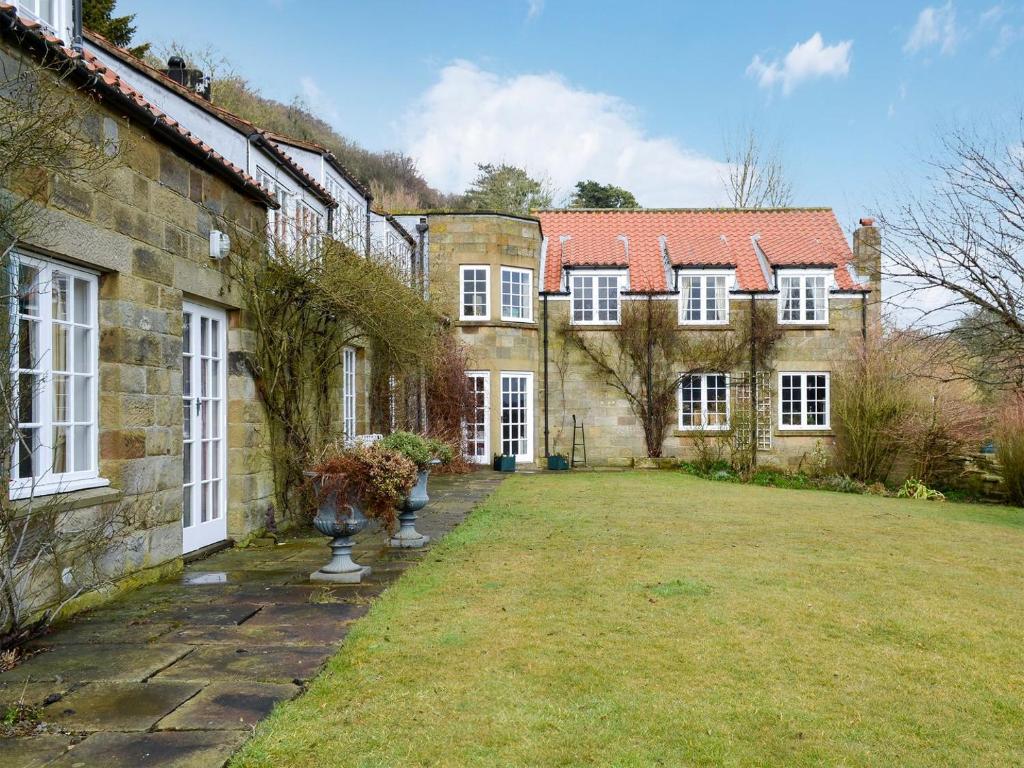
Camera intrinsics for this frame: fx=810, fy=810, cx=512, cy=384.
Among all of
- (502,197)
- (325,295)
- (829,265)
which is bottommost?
(325,295)

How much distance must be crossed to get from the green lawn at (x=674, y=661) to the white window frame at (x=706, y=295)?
1280cm

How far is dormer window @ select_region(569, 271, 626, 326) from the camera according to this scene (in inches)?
851

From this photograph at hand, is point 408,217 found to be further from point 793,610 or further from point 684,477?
point 793,610

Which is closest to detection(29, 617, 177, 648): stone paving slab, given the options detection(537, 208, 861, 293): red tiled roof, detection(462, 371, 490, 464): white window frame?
detection(462, 371, 490, 464): white window frame

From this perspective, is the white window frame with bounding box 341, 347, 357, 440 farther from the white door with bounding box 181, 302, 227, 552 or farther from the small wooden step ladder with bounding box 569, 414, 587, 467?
the small wooden step ladder with bounding box 569, 414, 587, 467

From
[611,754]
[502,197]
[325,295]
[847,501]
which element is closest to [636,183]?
[502,197]

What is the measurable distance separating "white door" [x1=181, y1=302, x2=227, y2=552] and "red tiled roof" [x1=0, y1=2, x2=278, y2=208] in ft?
4.65

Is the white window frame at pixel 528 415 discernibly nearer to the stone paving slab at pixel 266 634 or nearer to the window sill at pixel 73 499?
the window sill at pixel 73 499

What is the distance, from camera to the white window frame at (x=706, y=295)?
70.9ft

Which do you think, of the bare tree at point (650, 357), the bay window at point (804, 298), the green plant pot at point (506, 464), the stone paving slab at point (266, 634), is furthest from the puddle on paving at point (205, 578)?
the bay window at point (804, 298)

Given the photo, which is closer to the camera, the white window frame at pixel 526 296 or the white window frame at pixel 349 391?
the white window frame at pixel 349 391

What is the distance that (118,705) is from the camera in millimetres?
3900

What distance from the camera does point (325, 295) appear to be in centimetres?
943

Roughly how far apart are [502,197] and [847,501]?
30.5m
